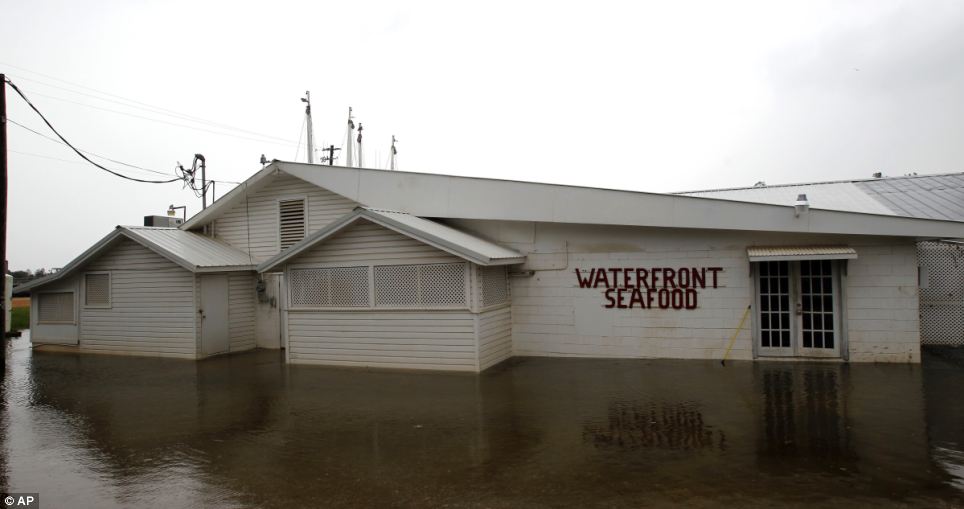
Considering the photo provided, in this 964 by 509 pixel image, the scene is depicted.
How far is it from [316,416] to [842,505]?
6271 mm

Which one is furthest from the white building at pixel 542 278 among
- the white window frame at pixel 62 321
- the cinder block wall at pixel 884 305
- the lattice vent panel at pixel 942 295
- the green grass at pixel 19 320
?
the green grass at pixel 19 320

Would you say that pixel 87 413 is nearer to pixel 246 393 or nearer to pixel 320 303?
pixel 246 393

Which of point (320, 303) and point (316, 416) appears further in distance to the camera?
point (320, 303)

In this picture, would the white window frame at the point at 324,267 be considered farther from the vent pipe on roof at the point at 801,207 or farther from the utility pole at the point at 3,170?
the vent pipe on roof at the point at 801,207

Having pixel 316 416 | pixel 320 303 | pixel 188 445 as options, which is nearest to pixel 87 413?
pixel 188 445

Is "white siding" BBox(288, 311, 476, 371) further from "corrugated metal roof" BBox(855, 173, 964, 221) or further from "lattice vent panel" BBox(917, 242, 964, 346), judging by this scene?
"lattice vent panel" BBox(917, 242, 964, 346)

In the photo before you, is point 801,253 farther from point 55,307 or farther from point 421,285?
point 55,307

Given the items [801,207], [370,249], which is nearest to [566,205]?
[370,249]

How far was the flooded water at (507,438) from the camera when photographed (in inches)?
213

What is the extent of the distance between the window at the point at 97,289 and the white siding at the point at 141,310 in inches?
6.0

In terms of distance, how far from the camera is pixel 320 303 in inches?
489

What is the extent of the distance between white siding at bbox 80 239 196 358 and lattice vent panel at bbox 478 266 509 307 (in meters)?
7.15

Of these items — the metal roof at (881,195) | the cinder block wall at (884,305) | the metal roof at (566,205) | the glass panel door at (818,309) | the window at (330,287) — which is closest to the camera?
the metal roof at (566,205)

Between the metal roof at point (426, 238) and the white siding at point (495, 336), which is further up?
the metal roof at point (426, 238)
